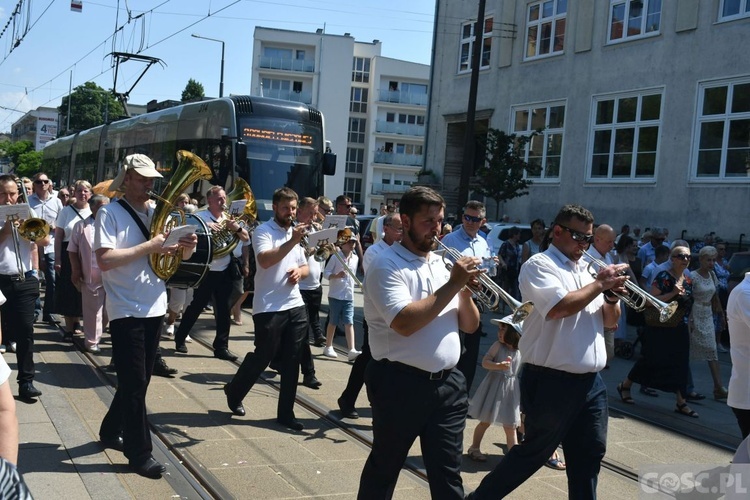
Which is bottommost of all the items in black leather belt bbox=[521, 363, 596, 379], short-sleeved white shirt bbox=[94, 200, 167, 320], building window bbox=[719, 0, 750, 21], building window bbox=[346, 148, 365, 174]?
black leather belt bbox=[521, 363, 596, 379]

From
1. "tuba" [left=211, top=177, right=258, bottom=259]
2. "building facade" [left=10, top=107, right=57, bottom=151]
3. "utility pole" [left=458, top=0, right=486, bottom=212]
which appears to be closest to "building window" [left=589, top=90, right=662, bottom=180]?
"utility pole" [left=458, top=0, right=486, bottom=212]

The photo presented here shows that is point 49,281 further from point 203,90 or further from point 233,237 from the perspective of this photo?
point 203,90

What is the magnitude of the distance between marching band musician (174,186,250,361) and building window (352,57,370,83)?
69523mm

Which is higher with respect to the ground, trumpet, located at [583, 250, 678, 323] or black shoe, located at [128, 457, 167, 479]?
trumpet, located at [583, 250, 678, 323]

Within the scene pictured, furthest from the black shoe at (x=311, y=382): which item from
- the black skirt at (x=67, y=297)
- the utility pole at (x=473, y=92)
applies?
the utility pole at (x=473, y=92)

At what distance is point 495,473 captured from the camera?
183 inches

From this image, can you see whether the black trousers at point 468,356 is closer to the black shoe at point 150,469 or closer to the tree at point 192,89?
the black shoe at point 150,469

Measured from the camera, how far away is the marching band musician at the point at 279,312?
6945mm

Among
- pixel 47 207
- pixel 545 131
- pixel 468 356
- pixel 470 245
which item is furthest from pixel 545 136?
pixel 468 356

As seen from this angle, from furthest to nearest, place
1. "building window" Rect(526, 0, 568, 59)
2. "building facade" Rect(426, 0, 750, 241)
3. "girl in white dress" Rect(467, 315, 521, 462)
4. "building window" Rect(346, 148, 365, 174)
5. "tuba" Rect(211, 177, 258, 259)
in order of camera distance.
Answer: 1. "building window" Rect(346, 148, 365, 174)
2. "building window" Rect(526, 0, 568, 59)
3. "building facade" Rect(426, 0, 750, 241)
4. "tuba" Rect(211, 177, 258, 259)
5. "girl in white dress" Rect(467, 315, 521, 462)

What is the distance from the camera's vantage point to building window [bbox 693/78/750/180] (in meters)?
21.2

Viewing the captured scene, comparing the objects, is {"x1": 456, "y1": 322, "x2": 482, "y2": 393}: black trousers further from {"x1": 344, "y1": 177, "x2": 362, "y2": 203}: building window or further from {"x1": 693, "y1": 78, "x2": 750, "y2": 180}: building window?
{"x1": 344, "y1": 177, "x2": 362, "y2": 203}: building window

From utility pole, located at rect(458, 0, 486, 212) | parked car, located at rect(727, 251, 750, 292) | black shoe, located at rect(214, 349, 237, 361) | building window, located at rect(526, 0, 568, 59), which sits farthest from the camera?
building window, located at rect(526, 0, 568, 59)

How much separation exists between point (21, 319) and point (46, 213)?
457 cm
